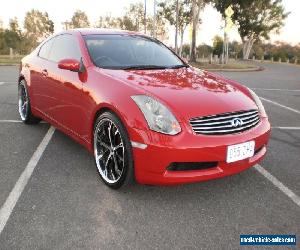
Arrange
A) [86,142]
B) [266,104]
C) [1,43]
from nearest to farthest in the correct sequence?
1. [86,142]
2. [266,104]
3. [1,43]

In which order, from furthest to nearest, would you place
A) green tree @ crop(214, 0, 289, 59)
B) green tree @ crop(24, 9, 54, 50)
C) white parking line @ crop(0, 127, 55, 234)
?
green tree @ crop(24, 9, 54, 50) < green tree @ crop(214, 0, 289, 59) < white parking line @ crop(0, 127, 55, 234)

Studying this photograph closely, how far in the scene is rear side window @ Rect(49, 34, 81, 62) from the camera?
4.58m

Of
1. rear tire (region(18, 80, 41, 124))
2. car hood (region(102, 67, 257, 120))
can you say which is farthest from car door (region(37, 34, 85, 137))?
rear tire (region(18, 80, 41, 124))

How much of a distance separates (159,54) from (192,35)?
2253 cm

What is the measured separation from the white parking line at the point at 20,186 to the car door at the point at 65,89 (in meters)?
0.42

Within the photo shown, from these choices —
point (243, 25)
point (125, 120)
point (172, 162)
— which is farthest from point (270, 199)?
point (243, 25)

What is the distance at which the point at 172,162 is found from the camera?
3.17 metres

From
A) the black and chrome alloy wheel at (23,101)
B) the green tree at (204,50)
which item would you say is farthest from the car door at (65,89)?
the green tree at (204,50)

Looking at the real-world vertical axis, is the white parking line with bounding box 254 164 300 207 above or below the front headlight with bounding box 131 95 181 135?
below

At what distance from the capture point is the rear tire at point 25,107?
585 cm

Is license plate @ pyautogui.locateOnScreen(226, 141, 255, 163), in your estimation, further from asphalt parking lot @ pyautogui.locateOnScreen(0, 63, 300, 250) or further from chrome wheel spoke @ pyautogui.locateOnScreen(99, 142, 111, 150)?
chrome wheel spoke @ pyautogui.locateOnScreen(99, 142, 111, 150)

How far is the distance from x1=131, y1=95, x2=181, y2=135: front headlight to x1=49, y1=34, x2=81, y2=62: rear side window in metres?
1.44

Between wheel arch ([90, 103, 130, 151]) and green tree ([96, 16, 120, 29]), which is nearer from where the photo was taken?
wheel arch ([90, 103, 130, 151])

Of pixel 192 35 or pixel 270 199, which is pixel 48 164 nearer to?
pixel 270 199
